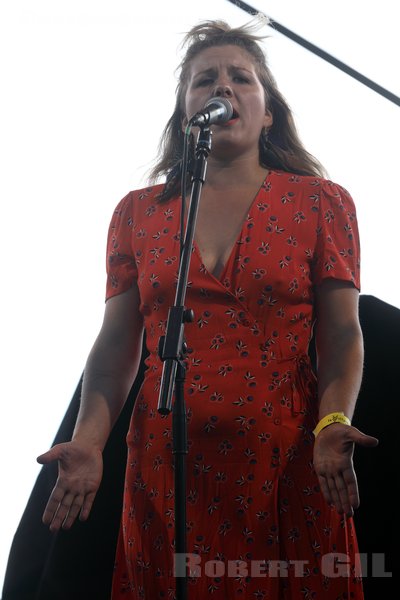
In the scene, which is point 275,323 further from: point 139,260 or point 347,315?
point 139,260

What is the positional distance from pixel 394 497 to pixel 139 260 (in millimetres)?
1144

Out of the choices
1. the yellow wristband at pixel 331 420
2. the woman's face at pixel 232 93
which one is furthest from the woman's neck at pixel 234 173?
the yellow wristband at pixel 331 420

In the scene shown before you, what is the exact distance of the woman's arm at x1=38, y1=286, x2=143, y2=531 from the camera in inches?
57.2

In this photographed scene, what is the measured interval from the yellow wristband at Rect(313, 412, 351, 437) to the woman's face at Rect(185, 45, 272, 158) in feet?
2.11

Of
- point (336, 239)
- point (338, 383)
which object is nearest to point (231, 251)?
point (336, 239)

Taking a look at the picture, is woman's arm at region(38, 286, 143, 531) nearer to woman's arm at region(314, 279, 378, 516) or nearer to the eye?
woman's arm at region(314, 279, 378, 516)

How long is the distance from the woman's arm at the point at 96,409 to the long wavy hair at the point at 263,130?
1.18ft

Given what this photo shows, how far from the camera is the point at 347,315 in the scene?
5.24 ft

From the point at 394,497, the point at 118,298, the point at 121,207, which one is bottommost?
the point at 394,497

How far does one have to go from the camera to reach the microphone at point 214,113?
1.52 m

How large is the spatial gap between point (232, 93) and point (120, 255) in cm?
42

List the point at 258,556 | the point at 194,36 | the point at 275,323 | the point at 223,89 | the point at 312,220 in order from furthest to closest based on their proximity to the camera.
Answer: the point at 194,36 → the point at 223,89 → the point at 312,220 → the point at 275,323 → the point at 258,556

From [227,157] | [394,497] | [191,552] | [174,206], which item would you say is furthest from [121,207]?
[394,497]

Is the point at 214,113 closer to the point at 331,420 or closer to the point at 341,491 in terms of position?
the point at 331,420
